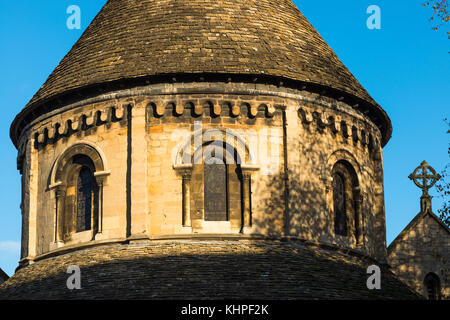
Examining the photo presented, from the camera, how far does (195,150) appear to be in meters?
27.6

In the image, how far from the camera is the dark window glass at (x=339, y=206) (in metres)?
29.2

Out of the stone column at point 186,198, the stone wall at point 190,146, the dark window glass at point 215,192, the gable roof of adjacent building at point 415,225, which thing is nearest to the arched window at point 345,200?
the stone wall at point 190,146

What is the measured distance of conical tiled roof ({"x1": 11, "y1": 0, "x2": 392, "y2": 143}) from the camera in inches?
1104

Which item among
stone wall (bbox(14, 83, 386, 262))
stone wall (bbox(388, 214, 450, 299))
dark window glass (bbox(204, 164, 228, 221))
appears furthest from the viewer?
stone wall (bbox(388, 214, 450, 299))

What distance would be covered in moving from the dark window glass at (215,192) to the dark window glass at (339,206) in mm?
3580

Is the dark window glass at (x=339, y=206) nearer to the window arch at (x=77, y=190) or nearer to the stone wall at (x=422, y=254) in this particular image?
the stone wall at (x=422, y=254)

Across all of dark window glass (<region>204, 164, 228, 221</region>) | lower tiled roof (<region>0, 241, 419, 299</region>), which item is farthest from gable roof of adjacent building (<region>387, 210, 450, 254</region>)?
dark window glass (<region>204, 164, 228, 221</region>)

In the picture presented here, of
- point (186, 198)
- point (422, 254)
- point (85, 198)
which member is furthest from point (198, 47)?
point (422, 254)

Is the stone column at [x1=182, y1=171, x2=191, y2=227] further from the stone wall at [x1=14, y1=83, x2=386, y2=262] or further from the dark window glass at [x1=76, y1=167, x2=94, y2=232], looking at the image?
the dark window glass at [x1=76, y1=167, x2=94, y2=232]

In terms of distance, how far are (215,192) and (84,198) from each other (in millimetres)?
3936

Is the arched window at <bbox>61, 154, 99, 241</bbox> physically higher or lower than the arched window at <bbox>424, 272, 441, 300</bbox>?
higher

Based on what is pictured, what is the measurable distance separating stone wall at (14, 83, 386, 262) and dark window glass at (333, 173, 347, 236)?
567 millimetres

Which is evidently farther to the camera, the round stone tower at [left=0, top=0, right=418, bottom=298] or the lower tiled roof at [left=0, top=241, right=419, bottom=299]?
the round stone tower at [left=0, top=0, right=418, bottom=298]
